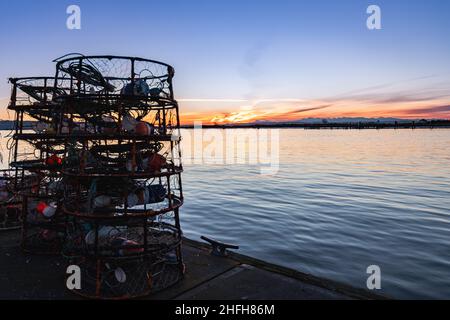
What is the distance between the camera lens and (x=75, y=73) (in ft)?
32.3

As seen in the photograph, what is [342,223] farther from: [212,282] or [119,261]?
[119,261]

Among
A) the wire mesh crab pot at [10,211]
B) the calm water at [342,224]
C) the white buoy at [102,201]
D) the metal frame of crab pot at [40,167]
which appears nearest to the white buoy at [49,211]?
the metal frame of crab pot at [40,167]

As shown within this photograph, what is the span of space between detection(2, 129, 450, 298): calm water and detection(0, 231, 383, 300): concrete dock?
564 centimetres

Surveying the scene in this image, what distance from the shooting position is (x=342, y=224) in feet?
73.0

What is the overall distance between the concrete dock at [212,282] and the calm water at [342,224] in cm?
564

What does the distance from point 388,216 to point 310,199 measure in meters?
7.40

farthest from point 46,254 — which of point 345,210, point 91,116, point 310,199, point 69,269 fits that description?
point 310,199

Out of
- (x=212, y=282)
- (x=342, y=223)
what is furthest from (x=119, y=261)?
(x=342, y=223)

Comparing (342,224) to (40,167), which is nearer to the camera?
(40,167)

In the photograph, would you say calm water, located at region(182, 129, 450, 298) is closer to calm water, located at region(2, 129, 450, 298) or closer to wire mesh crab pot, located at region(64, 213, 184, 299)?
calm water, located at region(2, 129, 450, 298)

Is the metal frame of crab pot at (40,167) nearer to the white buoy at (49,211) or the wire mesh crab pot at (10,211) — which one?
the white buoy at (49,211)

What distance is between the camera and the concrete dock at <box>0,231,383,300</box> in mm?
9008

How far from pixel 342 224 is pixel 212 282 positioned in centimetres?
1507
